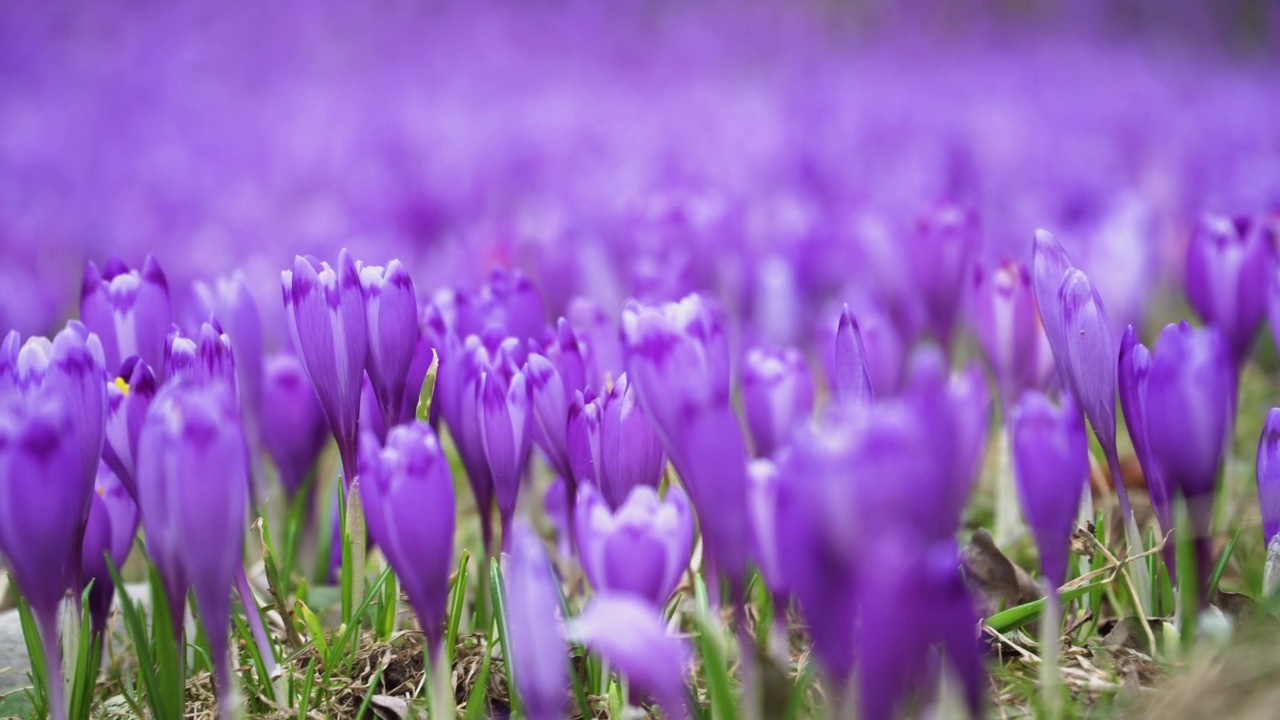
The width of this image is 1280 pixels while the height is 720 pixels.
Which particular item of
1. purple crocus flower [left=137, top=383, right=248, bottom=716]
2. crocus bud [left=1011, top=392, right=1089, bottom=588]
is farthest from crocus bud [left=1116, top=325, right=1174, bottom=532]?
purple crocus flower [left=137, top=383, right=248, bottom=716]

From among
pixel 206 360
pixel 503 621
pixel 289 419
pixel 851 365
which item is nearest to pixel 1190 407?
pixel 851 365

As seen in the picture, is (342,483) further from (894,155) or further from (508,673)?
(894,155)

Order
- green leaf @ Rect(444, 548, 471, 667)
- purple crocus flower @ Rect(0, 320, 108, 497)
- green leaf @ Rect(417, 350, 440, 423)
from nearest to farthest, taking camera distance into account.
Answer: purple crocus flower @ Rect(0, 320, 108, 497), green leaf @ Rect(444, 548, 471, 667), green leaf @ Rect(417, 350, 440, 423)

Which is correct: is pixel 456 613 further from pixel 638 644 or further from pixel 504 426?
pixel 638 644

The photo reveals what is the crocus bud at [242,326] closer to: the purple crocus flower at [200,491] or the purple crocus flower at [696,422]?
the purple crocus flower at [200,491]

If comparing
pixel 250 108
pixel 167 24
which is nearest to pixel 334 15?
pixel 167 24

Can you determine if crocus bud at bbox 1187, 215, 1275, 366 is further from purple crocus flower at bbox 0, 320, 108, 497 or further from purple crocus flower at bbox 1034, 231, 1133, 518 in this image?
purple crocus flower at bbox 0, 320, 108, 497

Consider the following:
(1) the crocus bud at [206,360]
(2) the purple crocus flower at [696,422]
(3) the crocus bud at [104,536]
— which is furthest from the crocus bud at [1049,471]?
(3) the crocus bud at [104,536]
